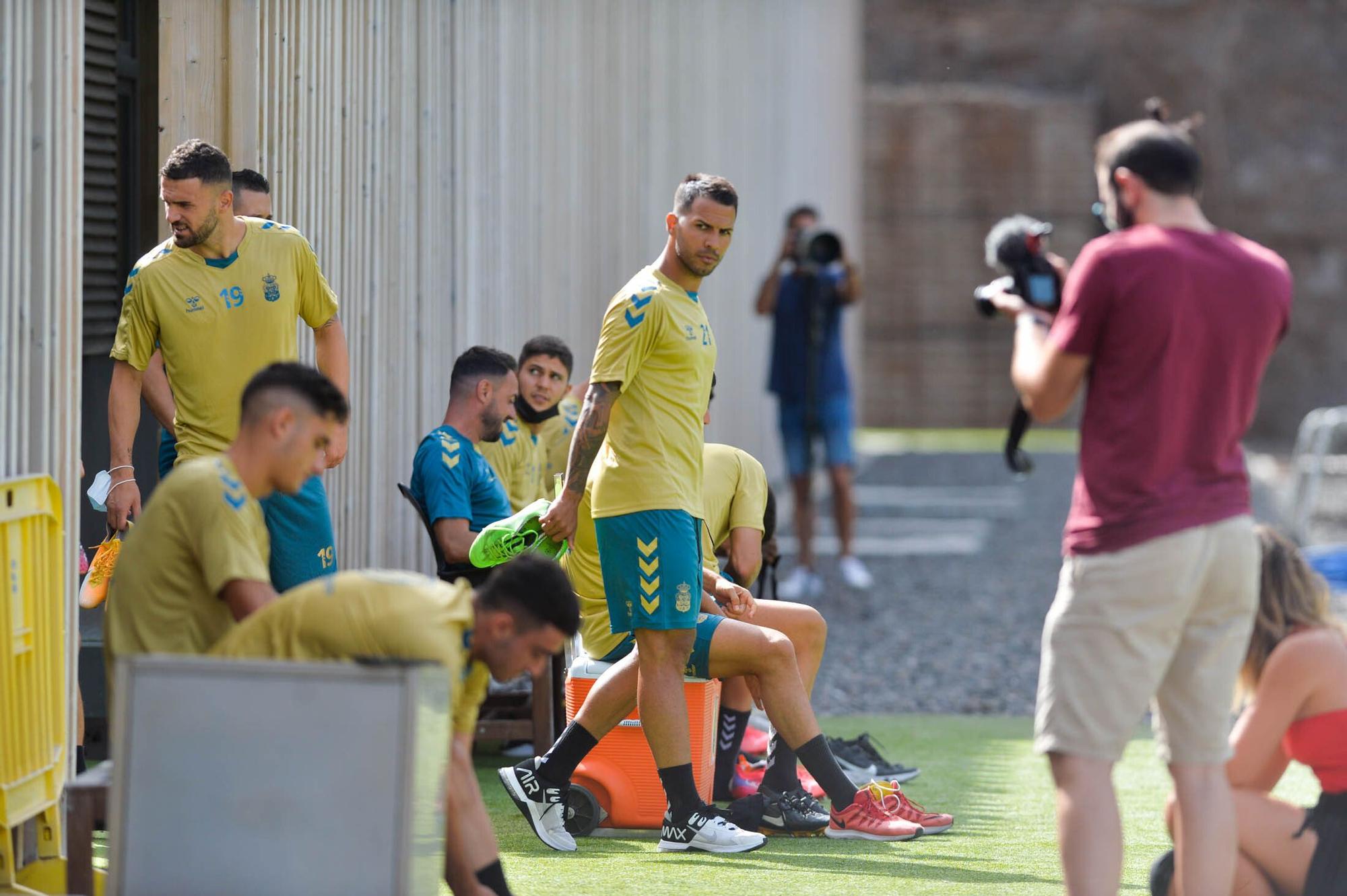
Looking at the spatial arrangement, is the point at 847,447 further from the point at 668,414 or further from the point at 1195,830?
the point at 1195,830

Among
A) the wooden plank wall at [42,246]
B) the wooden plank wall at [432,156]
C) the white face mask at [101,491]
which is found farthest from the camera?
the wooden plank wall at [432,156]

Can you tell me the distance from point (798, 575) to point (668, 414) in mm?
5566

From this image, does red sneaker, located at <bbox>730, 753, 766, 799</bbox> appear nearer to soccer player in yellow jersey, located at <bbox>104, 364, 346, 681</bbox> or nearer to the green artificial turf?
the green artificial turf

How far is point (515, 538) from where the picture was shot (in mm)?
4480

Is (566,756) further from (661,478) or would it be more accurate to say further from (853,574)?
(853,574)

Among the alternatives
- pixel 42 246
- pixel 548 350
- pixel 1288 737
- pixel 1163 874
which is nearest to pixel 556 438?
pixel 548 350

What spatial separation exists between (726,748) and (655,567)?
101cm

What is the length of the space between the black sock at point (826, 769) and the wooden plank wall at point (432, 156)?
194 cm

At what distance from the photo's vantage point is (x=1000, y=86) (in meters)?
24.6

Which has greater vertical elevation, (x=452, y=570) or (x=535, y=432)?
(x=535, y=432)

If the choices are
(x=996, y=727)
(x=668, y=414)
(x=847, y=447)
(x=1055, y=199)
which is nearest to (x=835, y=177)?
(x=1055, y=199)

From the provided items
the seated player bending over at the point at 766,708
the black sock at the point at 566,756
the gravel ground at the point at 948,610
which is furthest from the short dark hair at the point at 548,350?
the gravel ground at the point at 948,610

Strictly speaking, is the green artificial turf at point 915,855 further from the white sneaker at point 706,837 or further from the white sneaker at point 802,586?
the white sneaker at point 802,586

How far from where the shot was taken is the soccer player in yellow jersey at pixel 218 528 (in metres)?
2.97
